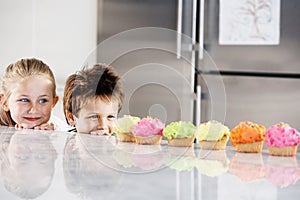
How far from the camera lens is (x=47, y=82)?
6.38ft

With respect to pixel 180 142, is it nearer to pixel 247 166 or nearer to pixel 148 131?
pixel 148 131

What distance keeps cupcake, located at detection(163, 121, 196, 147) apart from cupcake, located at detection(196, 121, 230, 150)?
2 cm

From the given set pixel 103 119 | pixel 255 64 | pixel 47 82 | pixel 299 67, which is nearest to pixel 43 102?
pixel 47 82

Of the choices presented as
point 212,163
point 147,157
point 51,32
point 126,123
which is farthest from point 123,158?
point 51,32

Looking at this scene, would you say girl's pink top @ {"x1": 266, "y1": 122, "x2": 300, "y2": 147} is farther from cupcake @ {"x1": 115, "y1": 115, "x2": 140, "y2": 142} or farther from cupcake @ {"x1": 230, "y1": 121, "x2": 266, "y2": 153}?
cupcake @ {"x1": 115, "y1": 115, "x2": 140, "y2": 142}

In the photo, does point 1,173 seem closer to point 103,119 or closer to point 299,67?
point 103,119

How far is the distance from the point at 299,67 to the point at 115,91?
4.09 ft

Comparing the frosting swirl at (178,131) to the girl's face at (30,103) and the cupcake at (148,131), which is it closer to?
the cupcake at (148,131)

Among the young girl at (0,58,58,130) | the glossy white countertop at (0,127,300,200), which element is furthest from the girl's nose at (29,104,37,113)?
the glossy white countertop at (0,127,300,200)

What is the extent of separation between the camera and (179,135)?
115cm

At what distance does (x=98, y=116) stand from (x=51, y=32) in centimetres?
114

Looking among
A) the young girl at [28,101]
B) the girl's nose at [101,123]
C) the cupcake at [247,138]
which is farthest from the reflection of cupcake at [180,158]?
the young girl at [28,101]

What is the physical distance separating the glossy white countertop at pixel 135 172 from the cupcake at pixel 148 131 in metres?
0.03

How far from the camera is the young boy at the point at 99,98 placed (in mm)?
1200
